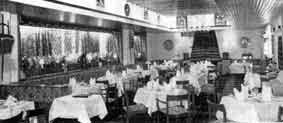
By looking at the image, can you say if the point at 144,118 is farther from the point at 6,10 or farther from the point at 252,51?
the point at 252,51

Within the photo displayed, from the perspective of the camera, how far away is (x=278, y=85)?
214 inches

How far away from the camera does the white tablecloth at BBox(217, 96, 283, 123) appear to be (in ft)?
12.9

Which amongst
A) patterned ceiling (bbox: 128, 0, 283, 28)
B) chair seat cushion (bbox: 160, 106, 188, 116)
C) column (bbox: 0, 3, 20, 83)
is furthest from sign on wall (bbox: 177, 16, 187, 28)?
chair seat cushion (bbox: 160, 106, 188, 116)

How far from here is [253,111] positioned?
396 centimetres

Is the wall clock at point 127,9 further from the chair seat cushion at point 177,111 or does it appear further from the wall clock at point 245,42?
the wall clock at point 245,42

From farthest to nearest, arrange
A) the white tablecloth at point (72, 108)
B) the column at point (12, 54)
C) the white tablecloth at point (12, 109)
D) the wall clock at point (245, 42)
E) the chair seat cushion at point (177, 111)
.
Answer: the wall clock at point (245, 42), the column at point (12, 54), the chair seat cushion at point (177, 111), the white tablecloth at point (72, 108), the white tablecloth at point (12, 109)

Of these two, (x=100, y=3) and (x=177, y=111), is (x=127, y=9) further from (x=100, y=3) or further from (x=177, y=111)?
(x=177, y=111)

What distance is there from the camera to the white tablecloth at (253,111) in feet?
12.9

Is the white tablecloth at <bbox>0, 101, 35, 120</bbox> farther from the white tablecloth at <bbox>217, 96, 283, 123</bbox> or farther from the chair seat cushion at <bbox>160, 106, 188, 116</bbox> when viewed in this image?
the white tablecloth at <bbox>217, 96, 283, 123</bbox>

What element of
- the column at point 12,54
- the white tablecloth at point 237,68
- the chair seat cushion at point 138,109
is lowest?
the chair seat cushion at point 138,109

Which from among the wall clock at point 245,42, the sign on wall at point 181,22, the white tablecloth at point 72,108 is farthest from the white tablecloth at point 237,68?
the white tablecloth at point 72,108

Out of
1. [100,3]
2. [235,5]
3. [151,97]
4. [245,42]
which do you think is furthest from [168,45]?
[151,97]

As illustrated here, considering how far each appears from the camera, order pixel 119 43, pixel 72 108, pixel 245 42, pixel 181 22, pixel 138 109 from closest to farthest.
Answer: pixel 72 108 < pixel 138 109 < pixel 119 43 < pixel 245 42 < pixel 181 22

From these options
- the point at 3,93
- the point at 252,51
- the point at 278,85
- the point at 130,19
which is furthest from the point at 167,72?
the point at 252,51
